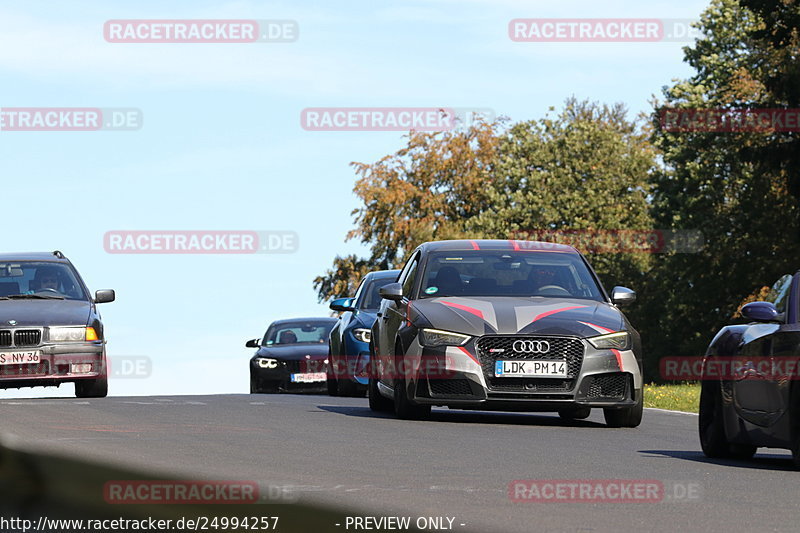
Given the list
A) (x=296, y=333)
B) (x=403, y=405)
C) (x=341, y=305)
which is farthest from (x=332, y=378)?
(x=403, y=405)

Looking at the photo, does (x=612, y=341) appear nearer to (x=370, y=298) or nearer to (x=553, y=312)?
(x=553, y=312)

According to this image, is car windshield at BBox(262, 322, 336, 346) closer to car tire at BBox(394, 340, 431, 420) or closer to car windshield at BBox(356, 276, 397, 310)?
car windshield at BBox(356, 276, 397, 310)

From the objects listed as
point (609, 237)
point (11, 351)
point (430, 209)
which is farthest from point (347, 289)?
point (11, 351)

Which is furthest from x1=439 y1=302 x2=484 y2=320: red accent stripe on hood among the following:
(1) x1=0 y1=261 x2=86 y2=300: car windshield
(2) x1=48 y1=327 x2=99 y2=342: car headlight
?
(1) x1=0 y1=261 x2=86 y2=300: car windshield

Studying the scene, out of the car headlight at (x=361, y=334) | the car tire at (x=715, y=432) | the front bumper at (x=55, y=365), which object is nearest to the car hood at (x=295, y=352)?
the car headlight at (x=361, y=334)

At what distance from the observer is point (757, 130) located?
48219 millimetres

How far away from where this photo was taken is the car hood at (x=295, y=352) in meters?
27.2

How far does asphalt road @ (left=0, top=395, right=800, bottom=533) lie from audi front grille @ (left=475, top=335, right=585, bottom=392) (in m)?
0.41

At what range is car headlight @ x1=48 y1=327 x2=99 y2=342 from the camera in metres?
19.9

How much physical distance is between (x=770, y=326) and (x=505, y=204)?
2277 inches

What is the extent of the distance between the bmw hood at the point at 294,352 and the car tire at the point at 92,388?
652 cm

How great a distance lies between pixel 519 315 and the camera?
14.1 metres

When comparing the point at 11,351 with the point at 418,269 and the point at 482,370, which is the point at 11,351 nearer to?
the point at 418,269

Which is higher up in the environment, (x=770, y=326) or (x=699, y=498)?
(x=770, y=326)
